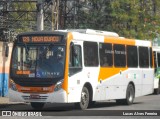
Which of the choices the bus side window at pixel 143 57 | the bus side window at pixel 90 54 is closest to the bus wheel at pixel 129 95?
the bus side window at pixel 143 57

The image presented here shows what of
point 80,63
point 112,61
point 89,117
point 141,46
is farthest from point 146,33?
point 89,117

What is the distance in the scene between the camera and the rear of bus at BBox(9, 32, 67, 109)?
62.1 ft

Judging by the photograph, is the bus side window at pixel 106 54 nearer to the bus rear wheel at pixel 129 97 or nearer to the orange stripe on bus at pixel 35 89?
the bus rear wheel at pixel 129 97

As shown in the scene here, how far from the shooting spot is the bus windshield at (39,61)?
19.0m

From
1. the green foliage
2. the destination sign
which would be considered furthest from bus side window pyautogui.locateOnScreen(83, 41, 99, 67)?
the green foliage

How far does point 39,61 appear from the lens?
19203 mm

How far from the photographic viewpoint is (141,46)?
2553cm

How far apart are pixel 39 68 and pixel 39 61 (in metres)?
0.25

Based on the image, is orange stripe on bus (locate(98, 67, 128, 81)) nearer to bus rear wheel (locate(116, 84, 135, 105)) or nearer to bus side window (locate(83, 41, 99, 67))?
bus side window (locate(83, 41, 99, 67))

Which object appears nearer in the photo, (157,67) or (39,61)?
(39,61)

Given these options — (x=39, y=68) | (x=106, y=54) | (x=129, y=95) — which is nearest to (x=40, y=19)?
(x=106, y=54)

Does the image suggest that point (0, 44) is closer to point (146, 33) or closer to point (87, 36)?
point (87, 36)

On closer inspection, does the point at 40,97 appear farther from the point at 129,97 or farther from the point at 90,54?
the point at 129,97

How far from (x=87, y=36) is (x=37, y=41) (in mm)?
2209
